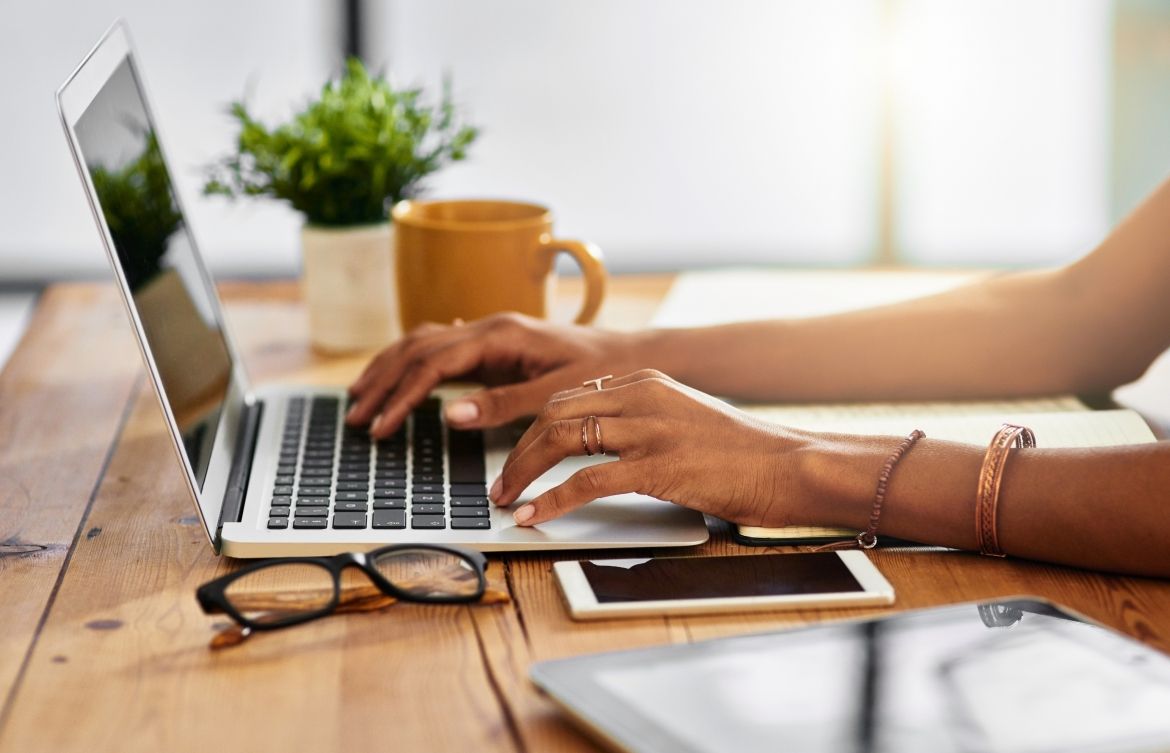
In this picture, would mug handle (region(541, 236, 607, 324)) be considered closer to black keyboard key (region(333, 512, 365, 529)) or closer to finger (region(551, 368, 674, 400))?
finger (region(551, 368, 674, 400))

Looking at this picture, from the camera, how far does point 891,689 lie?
2.01ft

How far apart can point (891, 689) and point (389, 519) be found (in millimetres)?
366

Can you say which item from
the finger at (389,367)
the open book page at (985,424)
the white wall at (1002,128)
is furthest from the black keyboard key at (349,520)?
the white wall at (1002,128)

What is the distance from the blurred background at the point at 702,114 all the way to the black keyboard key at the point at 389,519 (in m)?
2.83

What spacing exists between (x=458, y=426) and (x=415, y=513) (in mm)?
149

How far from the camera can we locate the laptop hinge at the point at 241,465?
869 millimetres

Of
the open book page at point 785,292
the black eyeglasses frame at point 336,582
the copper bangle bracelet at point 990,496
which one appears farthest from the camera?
the open book page at point 785,292

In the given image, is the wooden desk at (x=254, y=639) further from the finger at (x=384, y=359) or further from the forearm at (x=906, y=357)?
the forearm at (x=906, y=357)

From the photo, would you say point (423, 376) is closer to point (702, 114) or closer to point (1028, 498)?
point (1028, 498)

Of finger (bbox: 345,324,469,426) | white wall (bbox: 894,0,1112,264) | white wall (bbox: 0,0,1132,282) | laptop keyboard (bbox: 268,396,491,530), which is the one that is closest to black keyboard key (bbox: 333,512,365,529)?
laptop keyboard (bbox: 268,396,491,530)

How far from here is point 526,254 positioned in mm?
1271

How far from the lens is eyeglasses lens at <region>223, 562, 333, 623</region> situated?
0.72 m

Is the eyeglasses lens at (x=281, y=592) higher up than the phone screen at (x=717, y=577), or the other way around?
the eyeglasses lens at (x=281, y=592)

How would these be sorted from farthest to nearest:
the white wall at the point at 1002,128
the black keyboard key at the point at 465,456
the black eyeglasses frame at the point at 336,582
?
the white wall at the point at 1002,128 < the black keyboard key at the point at 465,456 < the black eyeglasses frame at the point at 336,582
